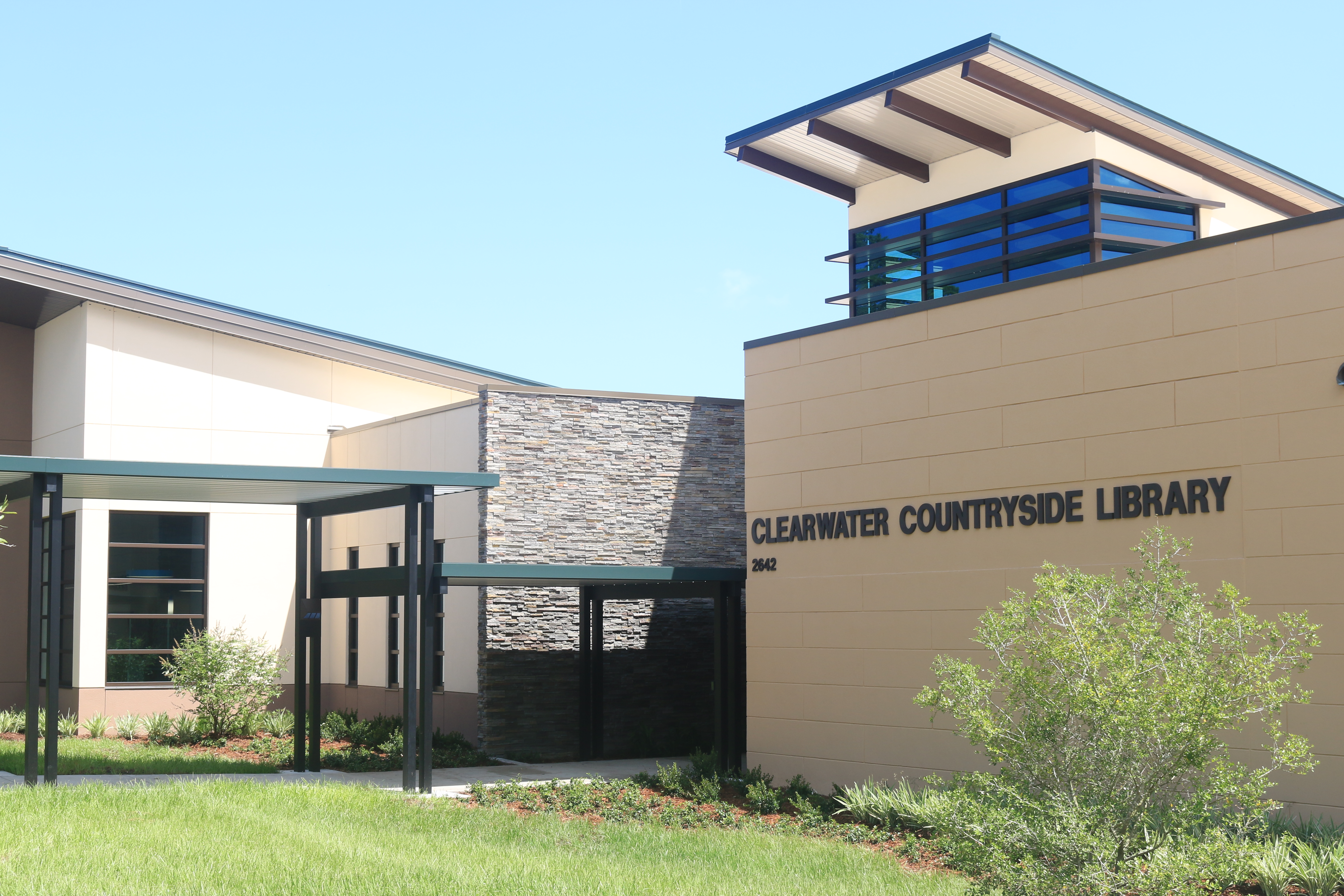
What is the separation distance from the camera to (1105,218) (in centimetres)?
1623

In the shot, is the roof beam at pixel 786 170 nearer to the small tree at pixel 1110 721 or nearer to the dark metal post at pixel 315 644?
the dark metal post at pixel 315 644

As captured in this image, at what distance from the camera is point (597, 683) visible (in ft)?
62.4

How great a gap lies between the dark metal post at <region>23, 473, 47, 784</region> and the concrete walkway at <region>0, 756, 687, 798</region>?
0.31 meters

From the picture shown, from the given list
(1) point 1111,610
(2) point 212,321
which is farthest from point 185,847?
(2) point 212,321

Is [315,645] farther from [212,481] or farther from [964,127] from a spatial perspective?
[964,127]

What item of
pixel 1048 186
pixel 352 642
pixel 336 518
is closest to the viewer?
pixel 1048 186

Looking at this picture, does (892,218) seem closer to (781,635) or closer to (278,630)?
(781,635)

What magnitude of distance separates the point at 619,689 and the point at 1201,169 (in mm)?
10763

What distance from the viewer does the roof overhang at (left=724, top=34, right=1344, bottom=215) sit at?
52.2 ft

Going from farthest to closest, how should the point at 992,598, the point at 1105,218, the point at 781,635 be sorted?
the point at 1105,218 → the point at 781,635 → the point at 992,598

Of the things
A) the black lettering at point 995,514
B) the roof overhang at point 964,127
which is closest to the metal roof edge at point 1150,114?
the roof overhang at point 964,127

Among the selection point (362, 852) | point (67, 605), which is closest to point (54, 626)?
point (362, 852)

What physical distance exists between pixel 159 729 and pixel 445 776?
6.00 m

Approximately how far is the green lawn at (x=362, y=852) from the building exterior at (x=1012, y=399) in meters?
2.97
